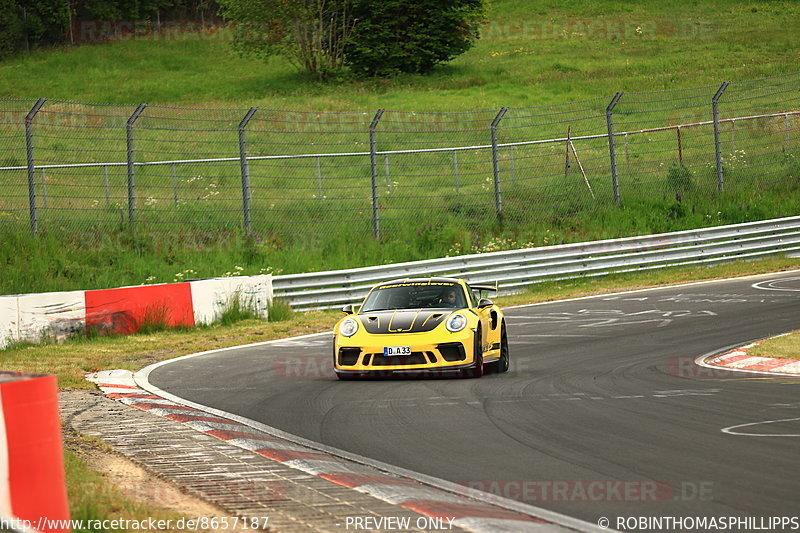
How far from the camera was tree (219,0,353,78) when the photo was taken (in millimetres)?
54969

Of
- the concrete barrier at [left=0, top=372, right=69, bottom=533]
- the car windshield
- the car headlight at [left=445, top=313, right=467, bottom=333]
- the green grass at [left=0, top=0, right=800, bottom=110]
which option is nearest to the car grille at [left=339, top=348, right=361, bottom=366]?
the car windshield

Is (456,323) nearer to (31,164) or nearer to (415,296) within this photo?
(415,296)

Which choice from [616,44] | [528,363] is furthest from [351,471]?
[616,44]

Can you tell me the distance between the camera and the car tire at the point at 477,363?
12.0 meters

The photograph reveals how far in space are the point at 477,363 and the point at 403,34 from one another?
47589mm

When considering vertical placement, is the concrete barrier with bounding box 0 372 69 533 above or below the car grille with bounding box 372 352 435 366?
above

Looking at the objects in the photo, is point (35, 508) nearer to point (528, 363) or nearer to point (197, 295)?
point (528, 363)

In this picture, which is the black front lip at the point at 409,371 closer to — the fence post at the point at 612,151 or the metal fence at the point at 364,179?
the metal fence at the point at 364,179

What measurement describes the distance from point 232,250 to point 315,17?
35683 millimetres

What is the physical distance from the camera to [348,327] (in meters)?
12.3

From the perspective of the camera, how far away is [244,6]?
57125 mm

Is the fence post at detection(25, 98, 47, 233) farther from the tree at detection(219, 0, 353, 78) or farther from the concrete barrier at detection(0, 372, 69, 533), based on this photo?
the tree at detection(219, 0, 353, 78)

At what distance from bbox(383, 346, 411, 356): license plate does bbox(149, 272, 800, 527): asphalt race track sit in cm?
36

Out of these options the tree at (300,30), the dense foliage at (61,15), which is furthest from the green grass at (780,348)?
the dense foliage at (61,15)
